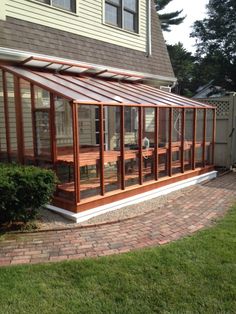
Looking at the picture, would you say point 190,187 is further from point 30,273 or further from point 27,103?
point 30,273

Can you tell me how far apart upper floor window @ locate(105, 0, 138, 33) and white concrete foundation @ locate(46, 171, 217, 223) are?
5.12 metres

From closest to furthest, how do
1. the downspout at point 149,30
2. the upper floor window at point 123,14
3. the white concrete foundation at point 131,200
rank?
the white concrete foundation at point 131,200
the upper floor window at point 123,14
the downspout at point 149,30

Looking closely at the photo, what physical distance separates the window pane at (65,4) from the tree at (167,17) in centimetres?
2800

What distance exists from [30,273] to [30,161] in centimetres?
322

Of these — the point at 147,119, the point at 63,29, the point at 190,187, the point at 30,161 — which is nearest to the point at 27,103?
the point at 30,161

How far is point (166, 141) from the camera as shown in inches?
331

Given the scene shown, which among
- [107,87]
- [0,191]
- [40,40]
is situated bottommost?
[0,191]

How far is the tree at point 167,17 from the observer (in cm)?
3409

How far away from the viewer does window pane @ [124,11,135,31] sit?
10.6 metres

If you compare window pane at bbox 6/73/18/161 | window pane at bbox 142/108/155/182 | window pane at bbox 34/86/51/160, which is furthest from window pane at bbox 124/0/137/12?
window pane at bbox 34/86/51/160

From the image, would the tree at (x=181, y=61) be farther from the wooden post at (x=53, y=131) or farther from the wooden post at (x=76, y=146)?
the wooden post at (x=76, y=146)

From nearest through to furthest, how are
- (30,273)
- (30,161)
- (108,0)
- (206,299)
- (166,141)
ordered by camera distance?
(206,299) → (30,273) → (30,161) → (166,141) → (108,0)

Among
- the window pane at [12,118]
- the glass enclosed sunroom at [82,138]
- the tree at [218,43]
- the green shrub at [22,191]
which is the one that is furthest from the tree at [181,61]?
the green shrub at [22,191]

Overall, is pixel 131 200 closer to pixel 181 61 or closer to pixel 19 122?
pixel 19 122
